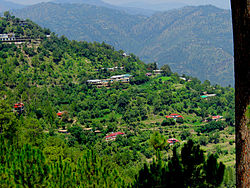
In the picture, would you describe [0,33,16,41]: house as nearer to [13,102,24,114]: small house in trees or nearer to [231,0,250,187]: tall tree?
[13,102,24,114]: small house in trees

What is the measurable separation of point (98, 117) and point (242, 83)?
34.9 meters

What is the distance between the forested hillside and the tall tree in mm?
1892

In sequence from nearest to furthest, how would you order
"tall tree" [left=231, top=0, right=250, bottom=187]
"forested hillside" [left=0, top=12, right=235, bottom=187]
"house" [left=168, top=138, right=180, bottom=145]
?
"tall tree" [left=231, top=0, right=250, bottom=187] < "forested hillside" [left=0, top=12, right=235, bottom=187] < "house" [left=168, top=138, right=180, bottom=145]

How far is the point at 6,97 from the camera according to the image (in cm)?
3244

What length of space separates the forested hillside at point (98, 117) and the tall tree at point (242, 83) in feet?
6.21

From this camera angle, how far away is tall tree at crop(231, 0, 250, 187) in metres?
2.65

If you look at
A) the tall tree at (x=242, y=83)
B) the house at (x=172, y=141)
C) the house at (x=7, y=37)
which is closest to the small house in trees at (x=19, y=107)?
the house at (x=172, y=141)

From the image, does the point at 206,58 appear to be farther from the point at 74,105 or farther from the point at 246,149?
the point at 246,149

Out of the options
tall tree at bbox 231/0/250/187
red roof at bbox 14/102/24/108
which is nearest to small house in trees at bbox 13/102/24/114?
red roof at bbox 14/102/24/108

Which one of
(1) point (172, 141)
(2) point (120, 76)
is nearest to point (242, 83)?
(1) point (172, 141)

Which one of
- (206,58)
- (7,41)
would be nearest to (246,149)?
(7,41)

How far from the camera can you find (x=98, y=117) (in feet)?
122

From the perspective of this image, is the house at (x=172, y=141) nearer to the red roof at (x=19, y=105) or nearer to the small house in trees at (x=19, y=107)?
the small house in trees at (x=19, y=107)

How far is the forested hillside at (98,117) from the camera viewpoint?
328 inches
